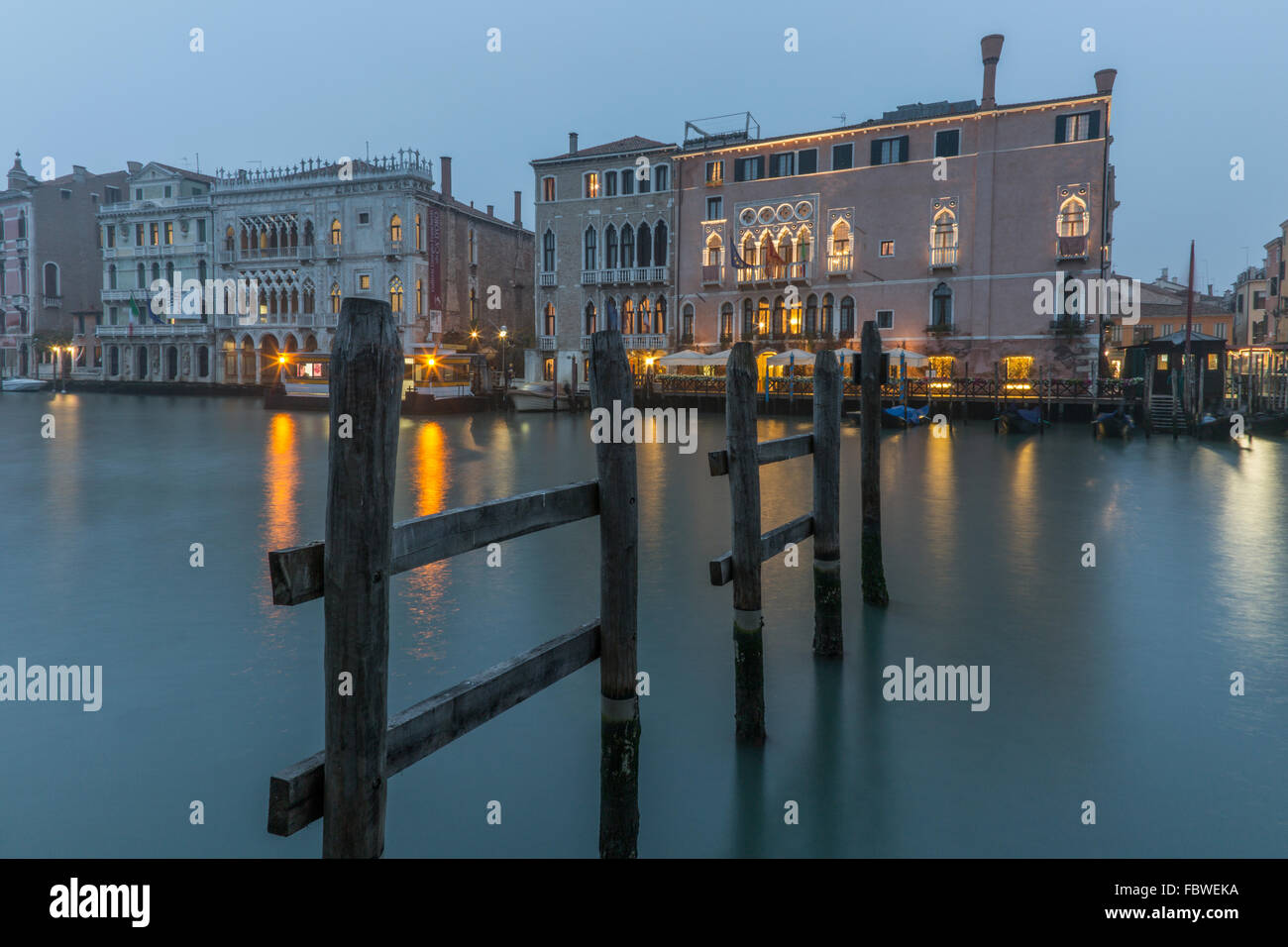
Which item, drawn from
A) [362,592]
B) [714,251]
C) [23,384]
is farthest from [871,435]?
[23,384]

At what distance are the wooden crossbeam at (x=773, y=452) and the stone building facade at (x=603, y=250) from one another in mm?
34410

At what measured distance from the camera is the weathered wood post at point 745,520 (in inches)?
187

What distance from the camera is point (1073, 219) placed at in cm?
3266

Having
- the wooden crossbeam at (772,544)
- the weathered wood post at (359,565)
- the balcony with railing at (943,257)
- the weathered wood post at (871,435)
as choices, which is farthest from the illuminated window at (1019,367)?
the weathered wood post at (359,565)

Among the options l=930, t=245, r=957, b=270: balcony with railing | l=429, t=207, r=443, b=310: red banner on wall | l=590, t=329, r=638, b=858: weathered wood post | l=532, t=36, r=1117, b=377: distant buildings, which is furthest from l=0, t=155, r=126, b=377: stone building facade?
l=590, t=329, r=638, b=858: weathered wood post

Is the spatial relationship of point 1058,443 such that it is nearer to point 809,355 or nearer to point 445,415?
point 809,355

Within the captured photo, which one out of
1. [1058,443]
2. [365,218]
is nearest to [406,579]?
[1058,443]

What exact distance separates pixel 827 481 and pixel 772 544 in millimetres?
803

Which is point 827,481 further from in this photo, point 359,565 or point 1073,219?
point 1073,219

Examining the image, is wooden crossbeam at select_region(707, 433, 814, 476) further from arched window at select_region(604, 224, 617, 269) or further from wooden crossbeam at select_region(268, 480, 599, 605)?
arched window at select_region(604, 224, 617, 269)

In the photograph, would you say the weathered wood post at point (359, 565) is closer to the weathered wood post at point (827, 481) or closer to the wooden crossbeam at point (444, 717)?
the wooden crossbeam at point (444, 717)

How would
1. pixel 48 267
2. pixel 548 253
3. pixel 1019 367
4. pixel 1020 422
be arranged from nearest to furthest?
pixel 1020 422
pixel 1019 367
pixel 548 253
pixel 48 267

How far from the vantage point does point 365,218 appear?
45656 mm

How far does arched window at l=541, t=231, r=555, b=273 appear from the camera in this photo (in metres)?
43.6
